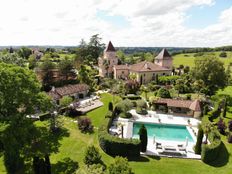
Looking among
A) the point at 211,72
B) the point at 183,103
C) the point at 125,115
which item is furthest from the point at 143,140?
the point at 211,72

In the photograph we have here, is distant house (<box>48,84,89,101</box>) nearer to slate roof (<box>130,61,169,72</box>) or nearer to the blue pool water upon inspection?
the blue pool water

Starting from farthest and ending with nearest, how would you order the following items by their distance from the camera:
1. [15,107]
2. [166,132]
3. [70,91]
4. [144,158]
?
[70,91], [166,132], [144,158], [15,107]

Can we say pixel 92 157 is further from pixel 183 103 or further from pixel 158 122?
pixel 183 103

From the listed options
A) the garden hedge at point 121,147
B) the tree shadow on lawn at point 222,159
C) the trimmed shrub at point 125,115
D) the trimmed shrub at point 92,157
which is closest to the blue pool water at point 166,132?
the trimmed shrub at point 125,115

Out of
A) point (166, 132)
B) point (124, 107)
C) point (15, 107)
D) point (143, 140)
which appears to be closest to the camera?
point (15, 107)

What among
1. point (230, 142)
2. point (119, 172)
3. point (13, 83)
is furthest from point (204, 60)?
point (13, 83)

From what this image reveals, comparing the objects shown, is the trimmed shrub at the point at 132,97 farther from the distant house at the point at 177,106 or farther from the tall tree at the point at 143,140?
the tall tree at the point at 143,140

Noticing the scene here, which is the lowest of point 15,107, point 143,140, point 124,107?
point 143,140
